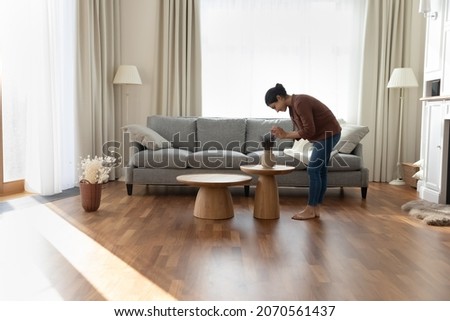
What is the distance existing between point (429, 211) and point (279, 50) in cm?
305

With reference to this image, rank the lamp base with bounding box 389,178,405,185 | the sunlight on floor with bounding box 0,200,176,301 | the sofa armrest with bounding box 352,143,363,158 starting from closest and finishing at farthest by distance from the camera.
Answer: the sunlight on floor with bounding box 0,200,176,301 < the sofa armrest with bounding box 352,143,363,158 < the lamp base with bounding box 389,178,405,185

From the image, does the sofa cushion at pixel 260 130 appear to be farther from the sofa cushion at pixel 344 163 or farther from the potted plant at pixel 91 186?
the potted plant at pixel 91 186

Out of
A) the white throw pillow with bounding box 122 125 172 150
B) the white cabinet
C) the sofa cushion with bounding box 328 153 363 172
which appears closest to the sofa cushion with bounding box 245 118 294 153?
the sofa cushion with bounding box 328 153 363 172

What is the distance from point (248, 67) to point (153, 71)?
4.21 ft

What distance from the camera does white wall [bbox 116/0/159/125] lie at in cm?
617

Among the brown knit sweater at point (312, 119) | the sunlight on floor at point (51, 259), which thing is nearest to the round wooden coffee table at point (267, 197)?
the brown knit sweater at point (312, 119)

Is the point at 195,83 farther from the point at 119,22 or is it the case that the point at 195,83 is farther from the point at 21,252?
the point at 21,252

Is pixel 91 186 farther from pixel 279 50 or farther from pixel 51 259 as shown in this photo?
pixel 279 50

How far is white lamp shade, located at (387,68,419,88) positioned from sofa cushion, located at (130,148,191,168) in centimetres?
286

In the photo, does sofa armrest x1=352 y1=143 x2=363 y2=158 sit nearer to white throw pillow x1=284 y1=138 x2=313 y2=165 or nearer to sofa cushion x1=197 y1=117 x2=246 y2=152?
white throw pillow x1=284 y1=138 x2=313 y2=165

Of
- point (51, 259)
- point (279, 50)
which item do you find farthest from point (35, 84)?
point (279, 50)

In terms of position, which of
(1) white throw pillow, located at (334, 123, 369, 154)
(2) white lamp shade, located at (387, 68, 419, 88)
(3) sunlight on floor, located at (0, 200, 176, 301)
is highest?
(2) white lamp shade, located at (387, 68, 419, 88)

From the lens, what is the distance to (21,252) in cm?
277

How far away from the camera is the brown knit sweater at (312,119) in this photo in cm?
353
